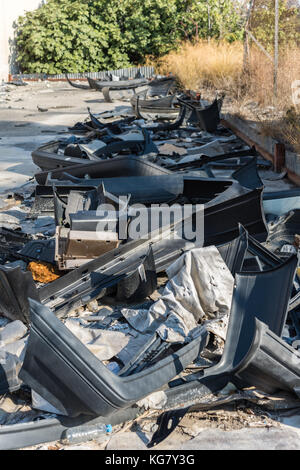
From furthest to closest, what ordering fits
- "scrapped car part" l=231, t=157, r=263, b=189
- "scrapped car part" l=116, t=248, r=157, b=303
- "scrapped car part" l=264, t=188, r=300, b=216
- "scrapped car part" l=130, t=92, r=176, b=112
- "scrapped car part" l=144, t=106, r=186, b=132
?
"scrapped car part" l=130, t=92, r=176, b=112, "scrapped car part" l=144, t=106, r=186, b=132, "scrapped car part" l=231, t=157, r=263, b=189, "scrapped car part" l=264, t=188, r=300, b=216, "scrapped car part" l=116, t=248, r=157, b=303

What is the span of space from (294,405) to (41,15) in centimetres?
2676

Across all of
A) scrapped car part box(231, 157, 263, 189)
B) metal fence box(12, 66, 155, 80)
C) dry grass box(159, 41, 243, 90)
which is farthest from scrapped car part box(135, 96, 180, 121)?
metal fence box(12, 66, 155, 80)

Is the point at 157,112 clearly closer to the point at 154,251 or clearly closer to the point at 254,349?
the point at 154,251

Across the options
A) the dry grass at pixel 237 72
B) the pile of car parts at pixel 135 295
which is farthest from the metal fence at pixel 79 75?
the pile of car parts at pixel 135 295

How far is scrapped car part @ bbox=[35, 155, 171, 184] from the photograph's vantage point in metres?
6.61

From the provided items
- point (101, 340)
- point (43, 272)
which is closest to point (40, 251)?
point (43, 272)

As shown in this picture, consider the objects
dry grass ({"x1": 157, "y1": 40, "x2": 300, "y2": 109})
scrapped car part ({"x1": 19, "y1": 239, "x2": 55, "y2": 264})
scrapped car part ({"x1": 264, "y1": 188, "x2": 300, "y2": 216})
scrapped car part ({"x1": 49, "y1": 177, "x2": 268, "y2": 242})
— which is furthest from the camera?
dry grass ({"x1": 157, "y1": 40, "x2": 300, "y2": 109})

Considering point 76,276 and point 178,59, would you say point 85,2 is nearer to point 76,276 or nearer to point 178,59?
point 178,59

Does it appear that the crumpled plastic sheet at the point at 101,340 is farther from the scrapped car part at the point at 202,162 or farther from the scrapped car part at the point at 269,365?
the scrapped car part at the point at 202,162

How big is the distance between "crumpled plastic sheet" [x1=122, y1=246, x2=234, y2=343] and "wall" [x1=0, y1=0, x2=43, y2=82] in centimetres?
2290

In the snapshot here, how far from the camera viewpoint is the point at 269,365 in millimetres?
2713

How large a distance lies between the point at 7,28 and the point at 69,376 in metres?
26.1

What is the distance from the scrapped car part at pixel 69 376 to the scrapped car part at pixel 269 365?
502 mm

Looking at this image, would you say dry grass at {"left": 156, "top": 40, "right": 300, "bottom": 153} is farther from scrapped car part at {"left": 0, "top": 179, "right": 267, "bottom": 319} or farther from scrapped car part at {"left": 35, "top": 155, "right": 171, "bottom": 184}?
scrapped car part at {"left": 0, "top": 179, "right": 267, "bottom": 319}
